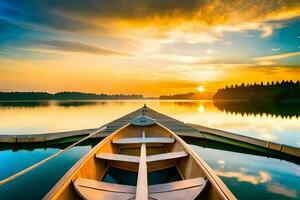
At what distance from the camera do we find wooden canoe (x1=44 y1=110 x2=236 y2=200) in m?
3.27

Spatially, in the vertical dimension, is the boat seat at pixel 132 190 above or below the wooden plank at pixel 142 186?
below

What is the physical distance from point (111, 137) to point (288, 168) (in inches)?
301

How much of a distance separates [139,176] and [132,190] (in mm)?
278

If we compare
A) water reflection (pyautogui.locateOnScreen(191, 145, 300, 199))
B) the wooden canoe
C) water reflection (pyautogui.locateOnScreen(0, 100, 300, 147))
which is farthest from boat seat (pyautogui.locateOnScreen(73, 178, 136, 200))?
water reflection (pyautogui.locateOnScreen(0, 100, 300, 147))

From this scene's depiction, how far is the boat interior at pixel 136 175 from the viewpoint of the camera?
3326mm

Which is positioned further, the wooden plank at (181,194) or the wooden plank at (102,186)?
the wooden plank at (102,186)

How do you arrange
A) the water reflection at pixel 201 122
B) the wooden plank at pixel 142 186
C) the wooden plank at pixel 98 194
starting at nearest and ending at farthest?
the wooden plank at pixel 142 186, the wooden plank at pixel 98 194, the water reflection at pixel 201 122

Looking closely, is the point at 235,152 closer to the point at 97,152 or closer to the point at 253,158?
the point at 253,158

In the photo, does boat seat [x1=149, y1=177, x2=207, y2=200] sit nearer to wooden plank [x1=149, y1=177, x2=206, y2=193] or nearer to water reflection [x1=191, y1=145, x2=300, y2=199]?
wooden plank [x1=149, y1=177, x2=206, y2=193]

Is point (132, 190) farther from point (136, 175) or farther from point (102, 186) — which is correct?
point (136, 175)

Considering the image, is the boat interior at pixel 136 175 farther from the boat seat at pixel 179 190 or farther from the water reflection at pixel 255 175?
the water reflection at pixel 255 175

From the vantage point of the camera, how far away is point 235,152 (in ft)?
37.3

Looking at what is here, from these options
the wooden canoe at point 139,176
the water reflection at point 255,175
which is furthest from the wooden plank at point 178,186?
the water reflection at point 255,175

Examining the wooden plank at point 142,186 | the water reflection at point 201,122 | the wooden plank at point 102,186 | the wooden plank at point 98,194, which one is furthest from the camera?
the water reflection at point 201,122
